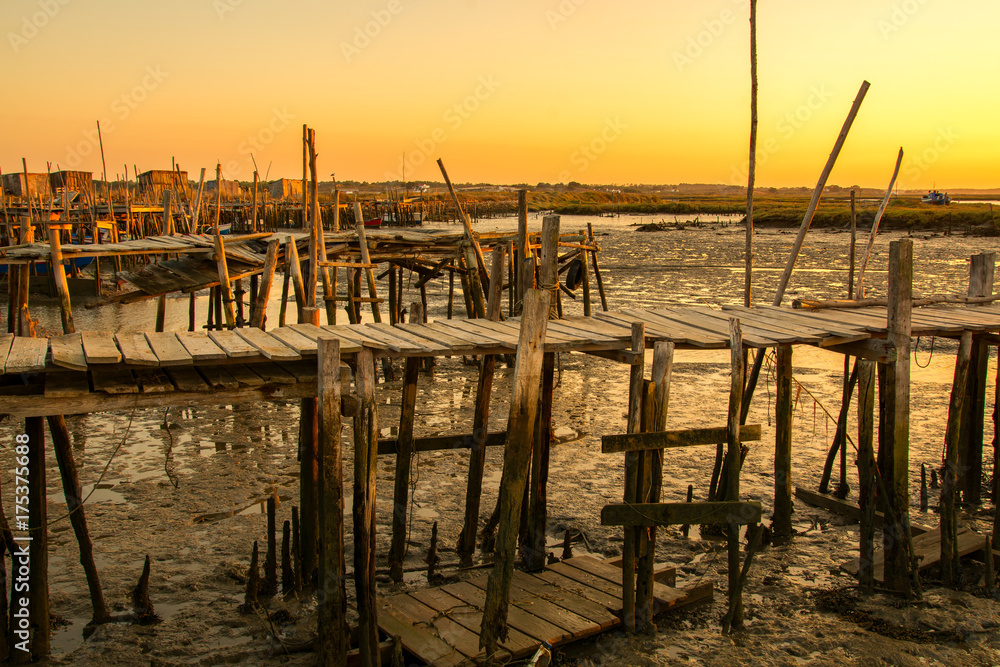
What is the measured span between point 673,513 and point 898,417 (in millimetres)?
2085

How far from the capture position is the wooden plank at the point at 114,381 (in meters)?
4.23

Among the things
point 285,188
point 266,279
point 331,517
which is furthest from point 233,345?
point 285,188

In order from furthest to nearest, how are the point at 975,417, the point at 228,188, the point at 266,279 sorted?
the point at 228,188, the point at 266,279, the point at 975,417

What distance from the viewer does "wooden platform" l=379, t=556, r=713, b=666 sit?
4688 mm

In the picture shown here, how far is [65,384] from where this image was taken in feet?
13.9

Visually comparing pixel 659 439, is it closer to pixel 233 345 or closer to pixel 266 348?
pixel 266 348

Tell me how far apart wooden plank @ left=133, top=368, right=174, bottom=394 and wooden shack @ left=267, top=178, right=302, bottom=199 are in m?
54.5

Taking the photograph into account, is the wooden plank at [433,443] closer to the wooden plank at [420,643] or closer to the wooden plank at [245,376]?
the wooden plank at [420,643]

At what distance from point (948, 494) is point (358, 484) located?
435 centimetres

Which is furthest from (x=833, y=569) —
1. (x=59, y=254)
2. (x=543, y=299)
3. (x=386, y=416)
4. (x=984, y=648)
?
(x=59, y=254)

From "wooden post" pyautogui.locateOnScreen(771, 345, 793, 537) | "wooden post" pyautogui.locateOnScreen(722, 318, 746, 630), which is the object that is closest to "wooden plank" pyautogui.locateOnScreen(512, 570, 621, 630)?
"wooden post" pyautogui.locateOnScreen(722, 318, 746, 630)

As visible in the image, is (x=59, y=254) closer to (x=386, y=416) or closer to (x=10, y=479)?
(x=10, y=479)

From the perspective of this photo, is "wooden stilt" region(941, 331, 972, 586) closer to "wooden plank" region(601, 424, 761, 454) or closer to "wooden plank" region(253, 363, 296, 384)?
"wooden plank" region(601, 424, 761, 454)

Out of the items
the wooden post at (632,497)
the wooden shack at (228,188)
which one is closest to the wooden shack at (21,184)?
the wooden shack at (228,188)
